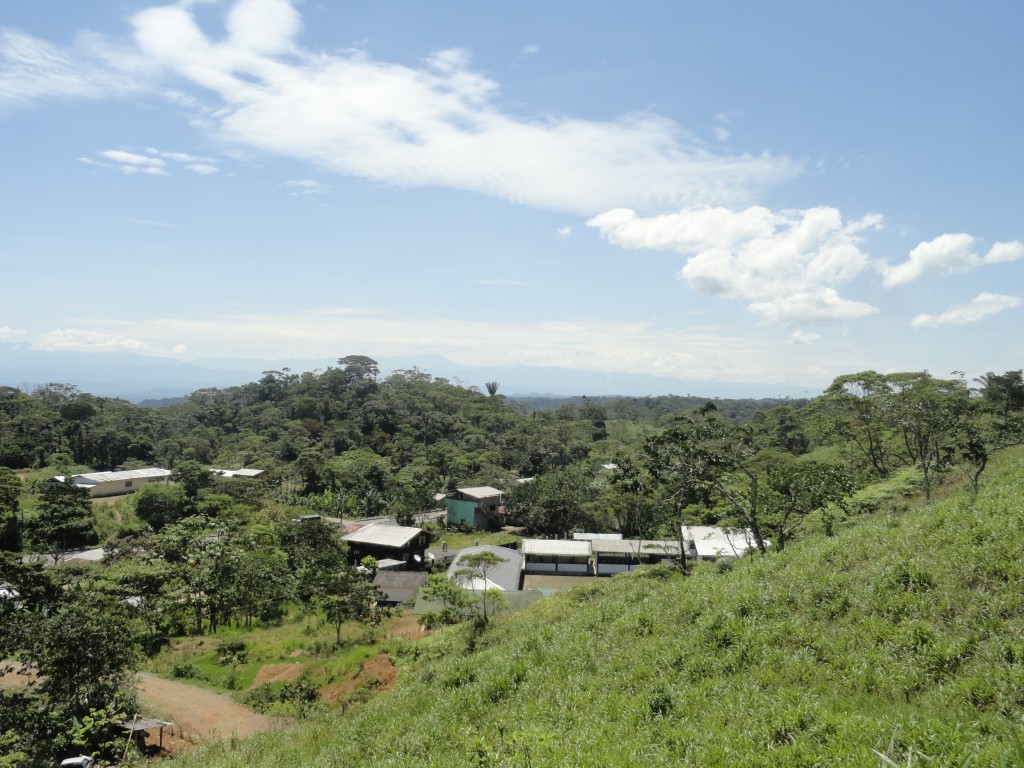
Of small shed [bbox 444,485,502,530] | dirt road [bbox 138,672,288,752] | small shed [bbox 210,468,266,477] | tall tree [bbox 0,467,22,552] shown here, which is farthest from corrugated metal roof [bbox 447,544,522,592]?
small shed [bbox 210,468,266,477]

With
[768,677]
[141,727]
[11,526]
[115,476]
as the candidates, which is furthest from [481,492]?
[768,677]

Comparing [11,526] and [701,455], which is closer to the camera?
[701,455]

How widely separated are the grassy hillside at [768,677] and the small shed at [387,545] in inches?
923

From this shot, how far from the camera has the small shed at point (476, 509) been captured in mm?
48062

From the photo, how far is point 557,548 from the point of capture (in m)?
32.8

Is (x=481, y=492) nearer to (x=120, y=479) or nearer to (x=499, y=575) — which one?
(x=499, y=575)

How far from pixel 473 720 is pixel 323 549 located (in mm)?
22630

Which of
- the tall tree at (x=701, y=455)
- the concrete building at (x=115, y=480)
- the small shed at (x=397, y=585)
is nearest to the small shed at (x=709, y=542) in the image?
the tall tree at (x=701, y=455)

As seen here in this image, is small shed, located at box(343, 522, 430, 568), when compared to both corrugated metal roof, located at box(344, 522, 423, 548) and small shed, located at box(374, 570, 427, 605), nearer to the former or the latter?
corrugated metal roof, located at box(344, 522, 423, 548)

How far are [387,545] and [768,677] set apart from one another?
99.7 feet

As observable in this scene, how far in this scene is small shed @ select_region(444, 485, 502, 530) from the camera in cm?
4806

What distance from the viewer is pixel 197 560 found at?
25.1 m

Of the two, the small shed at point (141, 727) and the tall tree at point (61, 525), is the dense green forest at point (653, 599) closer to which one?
the tall tree at point (61, 525)

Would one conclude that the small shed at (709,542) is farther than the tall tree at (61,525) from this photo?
No
